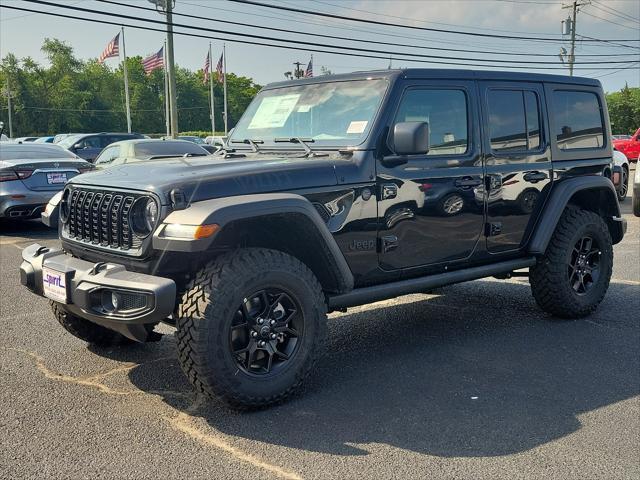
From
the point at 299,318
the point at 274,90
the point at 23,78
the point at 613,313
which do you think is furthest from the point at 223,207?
the point at 23,78

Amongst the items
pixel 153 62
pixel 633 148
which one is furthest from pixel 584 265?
pixel 153 62

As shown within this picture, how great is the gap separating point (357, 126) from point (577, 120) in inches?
94.1

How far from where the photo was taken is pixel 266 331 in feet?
11.7

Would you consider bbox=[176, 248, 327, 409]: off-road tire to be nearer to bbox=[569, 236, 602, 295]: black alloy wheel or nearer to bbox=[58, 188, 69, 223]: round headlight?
bbox=[58, 188, 69, 223]: round headlight

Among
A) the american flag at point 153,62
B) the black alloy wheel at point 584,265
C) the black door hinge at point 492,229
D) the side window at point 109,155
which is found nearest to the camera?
the black door hinge at point 492,229

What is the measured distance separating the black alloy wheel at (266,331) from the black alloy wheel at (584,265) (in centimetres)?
283

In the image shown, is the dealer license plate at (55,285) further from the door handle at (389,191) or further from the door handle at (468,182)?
the door handle at (468,182)

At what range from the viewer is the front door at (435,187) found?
163 inches

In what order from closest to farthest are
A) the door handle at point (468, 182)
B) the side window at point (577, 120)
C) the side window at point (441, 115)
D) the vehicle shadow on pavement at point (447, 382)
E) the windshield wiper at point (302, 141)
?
the vehicle shadow on pavement at point (447, 382), the windshield wiper at point (302, 141), the side window at point (441, 115), the door handle at point (468, 182), the side window at point (577, 120)

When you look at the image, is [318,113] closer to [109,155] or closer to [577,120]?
[577,120]

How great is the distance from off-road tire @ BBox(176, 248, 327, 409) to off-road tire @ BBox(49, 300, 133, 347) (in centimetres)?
130

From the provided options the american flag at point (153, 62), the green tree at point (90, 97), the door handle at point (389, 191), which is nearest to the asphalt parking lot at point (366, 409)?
the door handle at point (389, 191)

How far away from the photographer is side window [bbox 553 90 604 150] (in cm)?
532

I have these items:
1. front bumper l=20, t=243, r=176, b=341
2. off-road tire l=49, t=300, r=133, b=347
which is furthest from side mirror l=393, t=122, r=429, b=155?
off-road tire l=49, t=300, r=133, b=347
